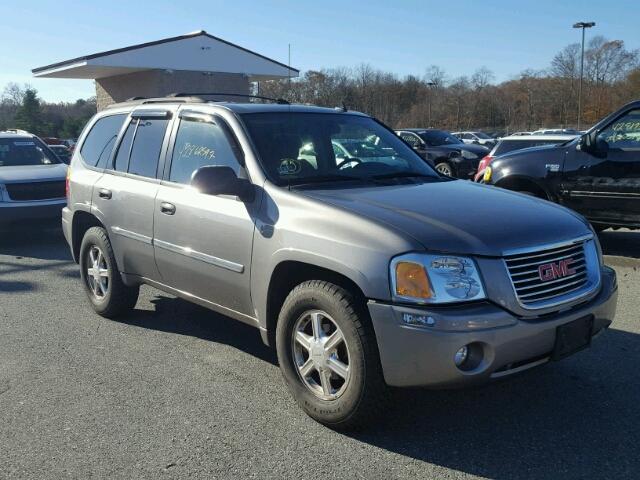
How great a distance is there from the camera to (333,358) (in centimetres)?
350

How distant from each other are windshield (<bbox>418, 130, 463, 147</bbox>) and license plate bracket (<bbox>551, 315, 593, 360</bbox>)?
1673 cm

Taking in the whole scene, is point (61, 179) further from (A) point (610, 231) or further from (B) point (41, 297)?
(A) point (610, 231)

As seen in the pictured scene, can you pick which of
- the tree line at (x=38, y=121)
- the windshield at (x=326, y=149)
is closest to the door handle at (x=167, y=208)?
the windshield at (x=326, y=149)

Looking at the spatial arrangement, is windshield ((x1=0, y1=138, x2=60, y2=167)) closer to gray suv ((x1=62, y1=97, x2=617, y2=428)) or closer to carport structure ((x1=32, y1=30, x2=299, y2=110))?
gray suv ((x1=62, y1=97, x2=617, y2=428))

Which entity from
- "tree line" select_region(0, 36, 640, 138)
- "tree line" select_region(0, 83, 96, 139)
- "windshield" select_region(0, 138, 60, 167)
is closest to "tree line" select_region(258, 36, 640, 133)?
"tree line" select_region(0, 36, 640, 138)

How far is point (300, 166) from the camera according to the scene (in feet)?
13.9

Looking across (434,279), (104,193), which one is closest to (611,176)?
(434,279)

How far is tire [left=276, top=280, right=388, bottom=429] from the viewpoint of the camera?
3268 mm

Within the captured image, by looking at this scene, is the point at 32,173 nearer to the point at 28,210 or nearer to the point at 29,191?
the point at 29,191

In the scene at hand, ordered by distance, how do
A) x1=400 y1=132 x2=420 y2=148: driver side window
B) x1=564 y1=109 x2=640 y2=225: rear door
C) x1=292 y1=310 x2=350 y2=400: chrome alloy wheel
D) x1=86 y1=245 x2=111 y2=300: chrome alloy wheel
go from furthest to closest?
x1=400 y1=132 x2=420 y2=148: driver side window → x1=564 y1=109 x2=640 y2=225: rear door → x1=86 y1=245 x2=111 y2=300: chrome alloy wheel → x1=292 y1=310 x2=350 y2=400: chrome alloy wheel

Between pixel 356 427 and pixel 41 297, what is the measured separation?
4.42 metres

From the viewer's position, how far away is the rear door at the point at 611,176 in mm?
7406

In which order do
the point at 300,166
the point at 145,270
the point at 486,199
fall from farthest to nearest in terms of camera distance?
the point at 145,270, the point at 300,166, the point at 486,199

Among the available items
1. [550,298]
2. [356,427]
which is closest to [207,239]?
[356,427]
